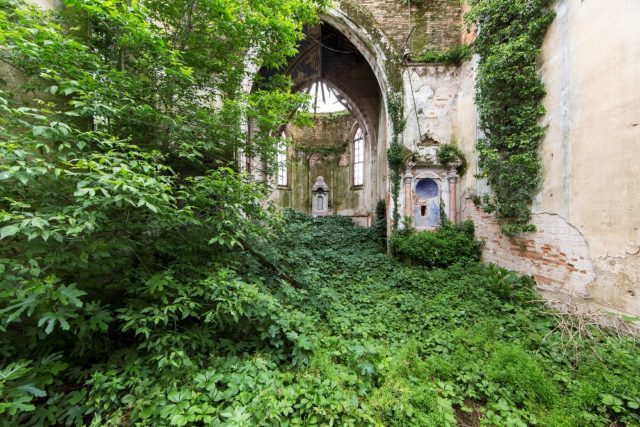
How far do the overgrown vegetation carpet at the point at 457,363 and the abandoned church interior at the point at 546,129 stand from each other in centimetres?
96

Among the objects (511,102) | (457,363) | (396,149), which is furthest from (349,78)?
(457,363)

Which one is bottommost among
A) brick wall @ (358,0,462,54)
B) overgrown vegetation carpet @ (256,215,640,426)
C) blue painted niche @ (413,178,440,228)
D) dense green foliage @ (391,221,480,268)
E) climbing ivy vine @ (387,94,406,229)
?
overgrown vegetation carpet @ (256,215,640,426)

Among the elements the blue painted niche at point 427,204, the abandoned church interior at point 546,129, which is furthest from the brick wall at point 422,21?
the blue painted niche at point 427,204

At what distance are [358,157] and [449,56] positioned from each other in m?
10.3

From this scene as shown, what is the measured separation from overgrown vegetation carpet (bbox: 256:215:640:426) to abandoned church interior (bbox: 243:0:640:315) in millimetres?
964

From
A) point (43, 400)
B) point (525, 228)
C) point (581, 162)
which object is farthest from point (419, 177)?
point (43, 400)

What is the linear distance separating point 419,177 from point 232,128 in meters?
5.64

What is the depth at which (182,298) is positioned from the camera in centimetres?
229

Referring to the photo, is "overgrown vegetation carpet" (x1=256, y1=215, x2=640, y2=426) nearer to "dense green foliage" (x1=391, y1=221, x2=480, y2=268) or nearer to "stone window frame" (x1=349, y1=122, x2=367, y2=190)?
"dense green foliage" (x1=391, y1=221, x2=480, y2=268)

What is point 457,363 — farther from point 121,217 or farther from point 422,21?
point 422,21

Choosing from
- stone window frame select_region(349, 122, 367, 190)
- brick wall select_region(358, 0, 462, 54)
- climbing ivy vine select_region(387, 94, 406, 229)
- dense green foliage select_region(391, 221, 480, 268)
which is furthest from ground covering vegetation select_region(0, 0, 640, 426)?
stone window frame select_region(349, 122, 367, 190)

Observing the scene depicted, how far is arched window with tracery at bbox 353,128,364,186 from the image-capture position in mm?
16973

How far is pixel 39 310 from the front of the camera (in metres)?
2.00

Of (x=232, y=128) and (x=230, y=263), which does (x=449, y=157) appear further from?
(x=230, y=263)
